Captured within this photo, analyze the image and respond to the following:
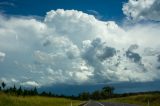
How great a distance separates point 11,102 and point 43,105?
1333cm

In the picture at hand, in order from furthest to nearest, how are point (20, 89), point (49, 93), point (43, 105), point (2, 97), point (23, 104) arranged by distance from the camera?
point (49, 93)
point (20, 89)
point (43, 105)
point (23, 104)
point (2, 97)

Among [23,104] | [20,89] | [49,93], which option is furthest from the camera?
[49,93]

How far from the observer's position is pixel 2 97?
119 ft

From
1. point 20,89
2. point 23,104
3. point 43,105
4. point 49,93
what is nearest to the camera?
point 23,104

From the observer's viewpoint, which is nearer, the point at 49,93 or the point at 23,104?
the point at 23,104

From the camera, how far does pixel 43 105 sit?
164ft

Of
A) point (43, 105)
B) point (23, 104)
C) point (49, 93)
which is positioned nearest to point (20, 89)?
point (49, 93)

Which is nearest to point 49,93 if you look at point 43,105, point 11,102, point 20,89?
Answer: point 20,89

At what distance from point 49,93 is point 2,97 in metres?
164

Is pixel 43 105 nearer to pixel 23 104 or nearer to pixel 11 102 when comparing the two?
pixel 23 104

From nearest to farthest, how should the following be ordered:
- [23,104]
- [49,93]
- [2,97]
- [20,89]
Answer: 1. [2,97]
2. [23,104]
3. [20,89]
4. [49,93]

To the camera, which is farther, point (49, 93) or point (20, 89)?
point (49, 93)

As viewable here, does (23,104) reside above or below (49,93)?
below

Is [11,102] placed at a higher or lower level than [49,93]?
lower
